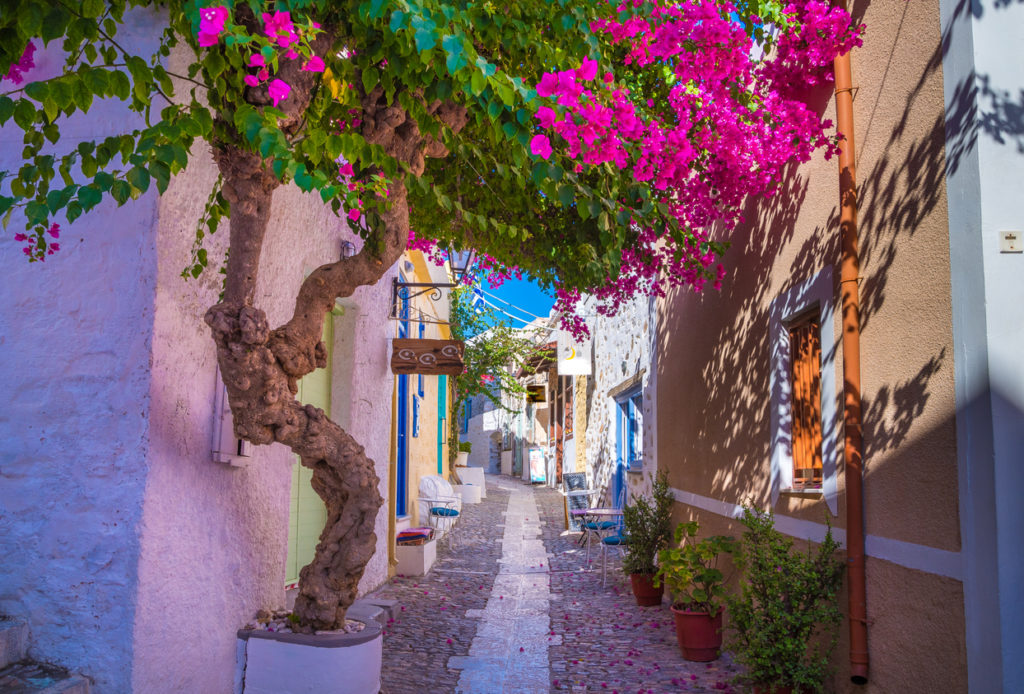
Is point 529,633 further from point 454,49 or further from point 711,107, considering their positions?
point 454,49

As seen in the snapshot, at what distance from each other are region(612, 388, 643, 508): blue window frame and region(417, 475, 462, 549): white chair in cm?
238

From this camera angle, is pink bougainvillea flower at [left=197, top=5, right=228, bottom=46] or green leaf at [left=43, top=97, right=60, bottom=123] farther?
green leaf at [left=43, top=97, right=60, bottom=123]

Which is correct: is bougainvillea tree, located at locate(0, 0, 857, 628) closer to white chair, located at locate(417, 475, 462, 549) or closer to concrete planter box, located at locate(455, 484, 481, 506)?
white chair, located at locate(417, 475, 462, 549)

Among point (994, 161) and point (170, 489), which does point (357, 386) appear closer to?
point (170, 489)

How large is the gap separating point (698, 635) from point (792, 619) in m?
1.60

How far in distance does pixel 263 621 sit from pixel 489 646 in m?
1.85

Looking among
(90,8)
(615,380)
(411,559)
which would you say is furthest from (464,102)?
(615,380)

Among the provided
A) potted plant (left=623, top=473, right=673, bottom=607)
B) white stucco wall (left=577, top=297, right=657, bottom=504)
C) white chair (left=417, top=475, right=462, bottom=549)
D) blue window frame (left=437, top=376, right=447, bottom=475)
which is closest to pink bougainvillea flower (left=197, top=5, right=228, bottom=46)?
potted plant (left=623, top=473, right=673, bottom=607)

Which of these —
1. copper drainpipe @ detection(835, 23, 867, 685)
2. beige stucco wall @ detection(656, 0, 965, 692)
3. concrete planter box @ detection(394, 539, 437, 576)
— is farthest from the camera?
concrete planter box @ detection(394, 539, 437, 576)

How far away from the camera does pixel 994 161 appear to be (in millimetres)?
3018

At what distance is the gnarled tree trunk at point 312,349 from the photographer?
3.40 meters

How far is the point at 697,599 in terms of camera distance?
18.5 feet

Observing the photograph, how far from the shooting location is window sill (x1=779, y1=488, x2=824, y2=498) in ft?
14.4

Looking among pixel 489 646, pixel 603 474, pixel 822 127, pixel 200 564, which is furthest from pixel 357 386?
pixel 603 474
